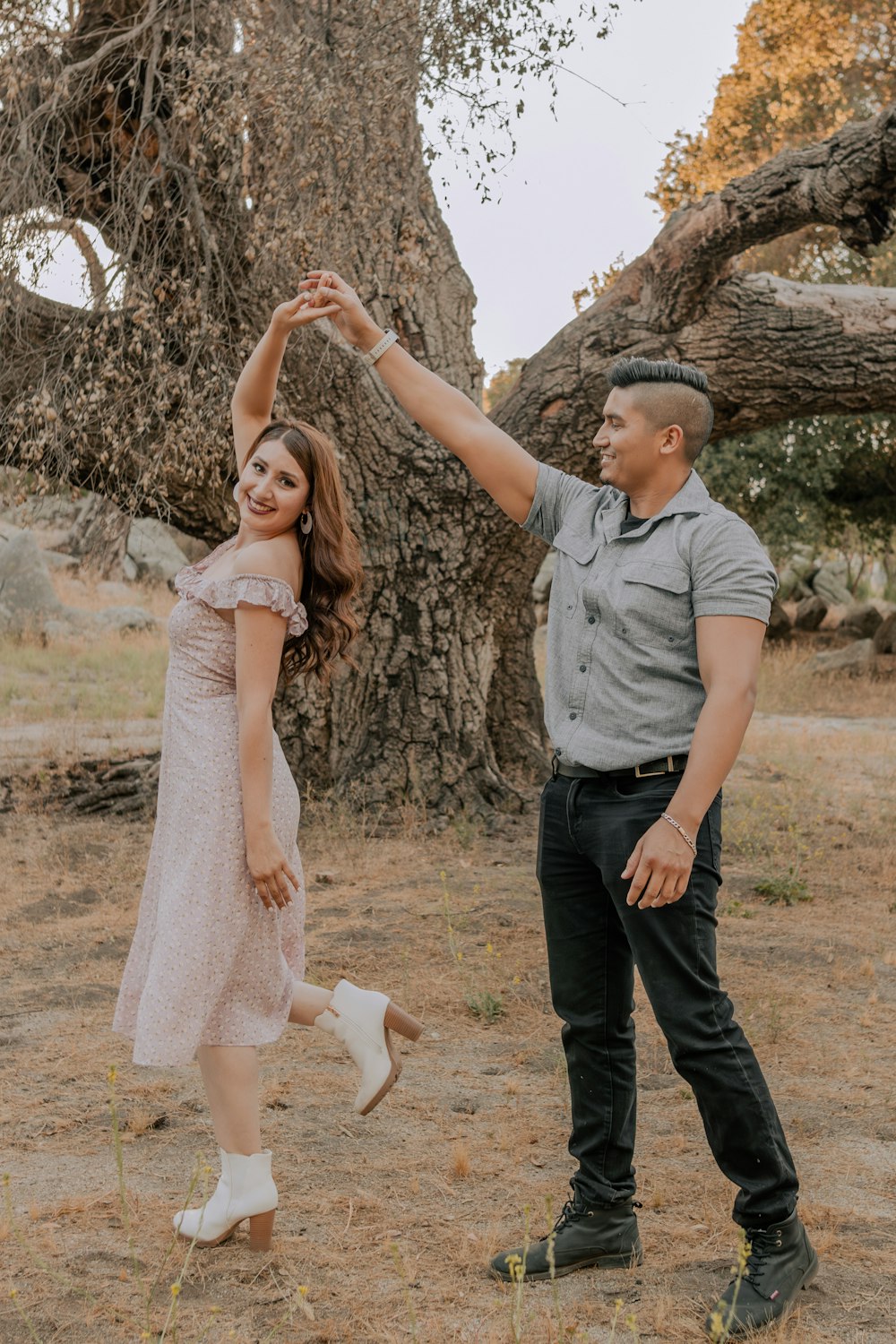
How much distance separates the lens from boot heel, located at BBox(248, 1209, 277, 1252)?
325 centimetres

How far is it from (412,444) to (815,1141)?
209 inches

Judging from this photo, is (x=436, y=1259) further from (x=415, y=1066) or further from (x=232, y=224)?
(x=232, y=224)

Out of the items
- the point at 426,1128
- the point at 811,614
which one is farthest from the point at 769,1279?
the point at 811,614

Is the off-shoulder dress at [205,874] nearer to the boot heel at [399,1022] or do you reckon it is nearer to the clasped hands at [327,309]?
the boot heel at [399,1022]

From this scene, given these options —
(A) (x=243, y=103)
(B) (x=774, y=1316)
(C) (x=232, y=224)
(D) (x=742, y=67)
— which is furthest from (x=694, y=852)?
(D) (x=742, y=67)

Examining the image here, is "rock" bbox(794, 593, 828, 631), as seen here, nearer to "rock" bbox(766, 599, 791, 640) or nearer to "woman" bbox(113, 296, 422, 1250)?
"rock" bbox(766, 599, 791, 640)

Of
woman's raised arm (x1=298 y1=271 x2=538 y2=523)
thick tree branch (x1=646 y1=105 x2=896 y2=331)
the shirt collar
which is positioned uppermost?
thick tree branch (x1=646 y1=105 x2=896 y2=331)

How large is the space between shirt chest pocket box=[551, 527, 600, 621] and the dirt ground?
5.10ft

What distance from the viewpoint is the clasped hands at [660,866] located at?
9.18 feet

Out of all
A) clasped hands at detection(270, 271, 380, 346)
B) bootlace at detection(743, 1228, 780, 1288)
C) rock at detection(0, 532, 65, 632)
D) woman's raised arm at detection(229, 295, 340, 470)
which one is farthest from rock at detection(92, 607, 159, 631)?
bootlace at detection(743, 1228, 780, 1288)

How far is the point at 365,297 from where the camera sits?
8.52m

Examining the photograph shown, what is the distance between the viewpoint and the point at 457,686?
8.48 m

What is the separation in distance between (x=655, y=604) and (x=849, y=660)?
1664 cm

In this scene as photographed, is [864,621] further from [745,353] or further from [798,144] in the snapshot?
[745,353]
